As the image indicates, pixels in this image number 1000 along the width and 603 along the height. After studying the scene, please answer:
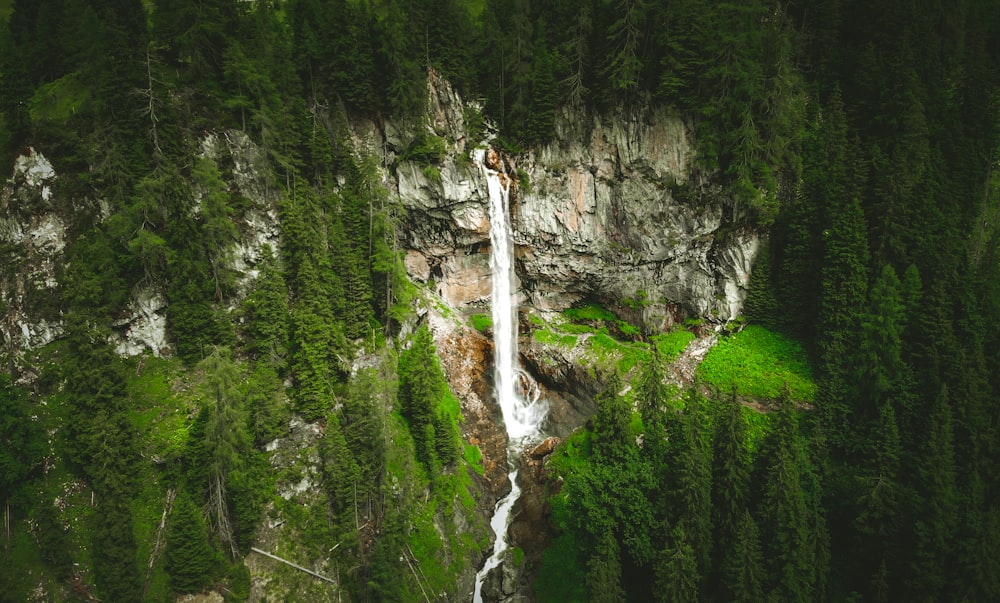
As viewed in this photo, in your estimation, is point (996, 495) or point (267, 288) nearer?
point (996, 495)

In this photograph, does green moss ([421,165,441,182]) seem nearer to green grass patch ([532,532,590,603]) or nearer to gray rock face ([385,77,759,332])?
gray rock face ([385,77,759,332])

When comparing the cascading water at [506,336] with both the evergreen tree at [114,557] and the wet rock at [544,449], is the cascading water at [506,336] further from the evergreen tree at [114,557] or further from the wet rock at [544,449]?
the evergreen tree at [114,557]

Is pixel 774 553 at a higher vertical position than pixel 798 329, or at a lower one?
lower

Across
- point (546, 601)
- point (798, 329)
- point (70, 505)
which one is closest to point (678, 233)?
point (798, 329)

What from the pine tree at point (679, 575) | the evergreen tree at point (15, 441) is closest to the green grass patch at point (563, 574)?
the pine tree at point (679, 575)

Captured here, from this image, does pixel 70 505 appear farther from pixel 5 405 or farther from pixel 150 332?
pixel 150 332

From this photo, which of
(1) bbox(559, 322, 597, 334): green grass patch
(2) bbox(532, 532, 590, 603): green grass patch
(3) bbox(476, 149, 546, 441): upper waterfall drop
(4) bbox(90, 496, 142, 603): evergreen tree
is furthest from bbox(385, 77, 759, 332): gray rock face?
(4) bbox(90, 496, 142, 603): evergreen tree
